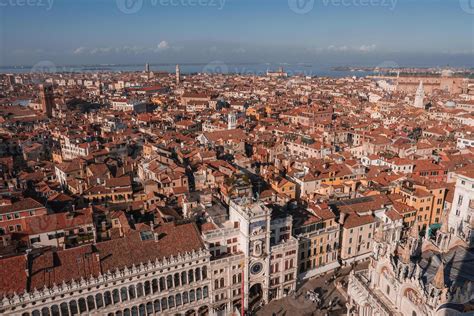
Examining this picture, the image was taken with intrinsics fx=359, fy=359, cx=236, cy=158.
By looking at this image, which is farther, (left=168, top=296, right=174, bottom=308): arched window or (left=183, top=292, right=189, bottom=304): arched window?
(left=183, top=292, right=189, bottom=304): arched window

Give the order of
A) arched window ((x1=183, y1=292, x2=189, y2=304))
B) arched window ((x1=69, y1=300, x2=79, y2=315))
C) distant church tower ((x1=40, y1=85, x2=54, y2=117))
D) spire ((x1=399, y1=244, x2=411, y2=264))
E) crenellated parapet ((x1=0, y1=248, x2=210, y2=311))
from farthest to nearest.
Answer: distant church tower ((x1=40, y1=85, x2=54, y2=117))
arched window ((x1=183, y1=292, x2=189, y2=304))
arched window ((x1=69, y1=300, x2=79, y2=315))
crenellated parapet ((x1=0, y1=248, x2=210, y2=311))
spire ((x1=399, y1=244, x2=411, y2=264))

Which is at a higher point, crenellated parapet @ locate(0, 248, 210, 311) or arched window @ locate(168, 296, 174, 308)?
crenellated parapet @ locate(0, 248, 210, 311)

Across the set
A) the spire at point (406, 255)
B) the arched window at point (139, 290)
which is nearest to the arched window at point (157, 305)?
the arched window at point (139, 290)

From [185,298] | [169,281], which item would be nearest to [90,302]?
[169,281]

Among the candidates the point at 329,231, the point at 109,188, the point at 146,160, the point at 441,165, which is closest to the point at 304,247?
the point at 329,231

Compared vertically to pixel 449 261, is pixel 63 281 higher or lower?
lower

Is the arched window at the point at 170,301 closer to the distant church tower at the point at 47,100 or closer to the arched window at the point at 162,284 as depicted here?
the arched window at the point at 162,284

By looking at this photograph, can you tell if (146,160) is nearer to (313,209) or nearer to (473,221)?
(313,209)

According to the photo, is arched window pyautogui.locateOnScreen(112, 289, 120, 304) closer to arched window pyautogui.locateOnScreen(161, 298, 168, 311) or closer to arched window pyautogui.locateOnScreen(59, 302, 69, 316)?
arched window pyautogui.locateOnScreen(59, 302, 69, 316)

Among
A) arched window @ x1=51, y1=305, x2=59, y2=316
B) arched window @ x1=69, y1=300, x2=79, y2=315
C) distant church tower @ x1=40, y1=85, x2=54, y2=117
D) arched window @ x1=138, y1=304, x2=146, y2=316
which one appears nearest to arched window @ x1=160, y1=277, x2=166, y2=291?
arched window @ x1=138, y1=304, x2=146, y2=316
